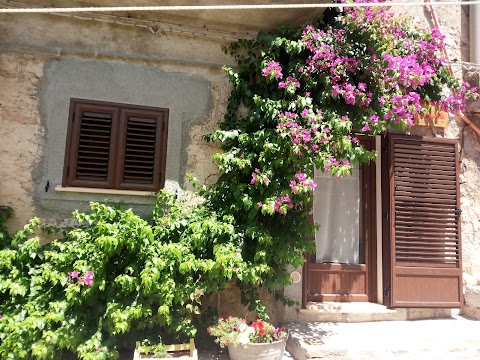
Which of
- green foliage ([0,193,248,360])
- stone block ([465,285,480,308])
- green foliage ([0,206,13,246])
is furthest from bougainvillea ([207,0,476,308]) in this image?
stone block ([465,285,480,308])

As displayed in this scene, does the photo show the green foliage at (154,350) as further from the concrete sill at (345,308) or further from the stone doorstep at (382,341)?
the concrete sill at (345,308)

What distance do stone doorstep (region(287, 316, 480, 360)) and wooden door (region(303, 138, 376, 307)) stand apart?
49 cm

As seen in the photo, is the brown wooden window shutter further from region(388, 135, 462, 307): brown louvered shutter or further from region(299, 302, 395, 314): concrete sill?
region(388, 135, 462, 307): brown louvered shutter

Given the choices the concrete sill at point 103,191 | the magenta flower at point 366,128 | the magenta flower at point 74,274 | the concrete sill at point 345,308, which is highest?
the magenta flower at point 366,128

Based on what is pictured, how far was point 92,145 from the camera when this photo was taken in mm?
4488

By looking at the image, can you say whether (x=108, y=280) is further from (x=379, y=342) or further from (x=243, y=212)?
(x=379, y=342)

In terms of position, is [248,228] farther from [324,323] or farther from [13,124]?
[13,124]

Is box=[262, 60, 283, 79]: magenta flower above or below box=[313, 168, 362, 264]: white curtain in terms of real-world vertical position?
above

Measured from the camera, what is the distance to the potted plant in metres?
3.68

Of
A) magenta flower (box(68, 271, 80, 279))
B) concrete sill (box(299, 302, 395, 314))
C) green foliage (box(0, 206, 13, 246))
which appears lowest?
concrete sill (box(299, 302, 395, 314))

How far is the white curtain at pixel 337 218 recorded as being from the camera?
17.7 feet

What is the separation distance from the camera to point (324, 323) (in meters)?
4.85

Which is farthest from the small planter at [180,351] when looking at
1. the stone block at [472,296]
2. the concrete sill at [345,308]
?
the stone block at [472,296]

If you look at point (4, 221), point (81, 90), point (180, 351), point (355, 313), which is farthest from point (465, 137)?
point (4, 221)
